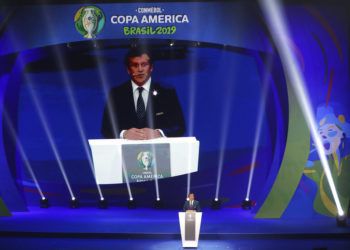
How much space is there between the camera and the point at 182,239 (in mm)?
6441

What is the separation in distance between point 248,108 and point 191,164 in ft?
4.85

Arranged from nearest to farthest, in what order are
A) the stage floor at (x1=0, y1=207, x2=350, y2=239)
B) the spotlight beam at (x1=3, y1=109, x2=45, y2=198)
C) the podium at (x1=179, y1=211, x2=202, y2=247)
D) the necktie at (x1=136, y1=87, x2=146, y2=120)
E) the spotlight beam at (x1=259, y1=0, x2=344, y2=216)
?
the podium at (x1=179, y1=211, x2=202, y2=247)
the stage floor at (x1=0, y1=207, x2=350, y2=239)
the spotlight beam at (x1=259, y1=0, x2=344, y2=216)
the necktie at (x1=136, y1=87, x2=146, y2=120)
the spotlight beam at (x1=3, y1=109, x2=45, y2=198)

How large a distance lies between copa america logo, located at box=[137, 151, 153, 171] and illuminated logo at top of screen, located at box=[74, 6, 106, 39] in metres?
2.38

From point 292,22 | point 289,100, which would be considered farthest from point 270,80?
point 292,22

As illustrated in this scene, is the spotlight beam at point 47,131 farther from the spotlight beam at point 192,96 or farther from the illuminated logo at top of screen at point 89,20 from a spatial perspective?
the spotlight beam at point 192,96

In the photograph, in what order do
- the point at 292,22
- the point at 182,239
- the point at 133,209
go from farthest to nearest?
the point at 133,209
the point at 292,22
the point at 182,239

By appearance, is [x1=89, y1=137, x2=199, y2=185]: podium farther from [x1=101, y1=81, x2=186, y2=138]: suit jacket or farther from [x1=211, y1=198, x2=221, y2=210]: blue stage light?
[x1=211, y1=198, x2=221, y2=210]: blue stage light

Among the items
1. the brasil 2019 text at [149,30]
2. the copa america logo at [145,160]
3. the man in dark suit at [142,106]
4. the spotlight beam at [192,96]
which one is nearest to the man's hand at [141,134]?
the man in dark suit at [142,106]

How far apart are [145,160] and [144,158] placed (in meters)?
0.04

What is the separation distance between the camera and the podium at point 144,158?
7.78m

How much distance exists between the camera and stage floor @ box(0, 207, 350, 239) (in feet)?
22.5

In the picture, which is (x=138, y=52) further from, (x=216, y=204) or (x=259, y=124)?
(x=216, y=204)

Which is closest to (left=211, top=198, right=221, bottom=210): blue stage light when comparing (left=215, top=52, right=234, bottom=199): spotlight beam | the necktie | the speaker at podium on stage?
(left=215, top=52, right=234, bottom=199): spotlight beam

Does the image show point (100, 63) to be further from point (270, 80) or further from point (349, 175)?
point (349, 175)
